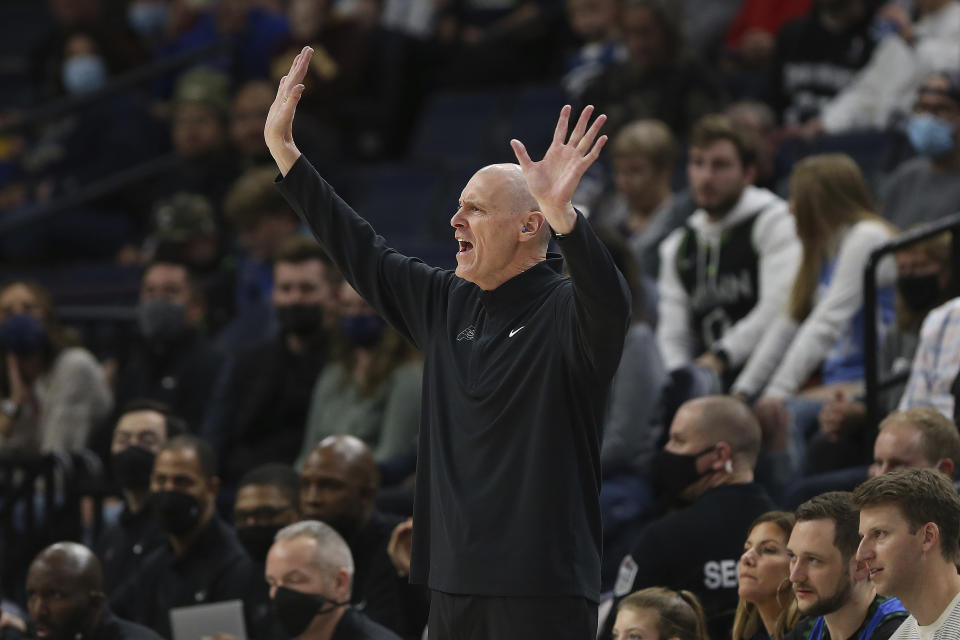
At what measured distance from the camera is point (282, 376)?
7.60 meters

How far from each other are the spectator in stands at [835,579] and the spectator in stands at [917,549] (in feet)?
1.19

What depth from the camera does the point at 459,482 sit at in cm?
382

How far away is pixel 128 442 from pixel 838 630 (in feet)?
11.2

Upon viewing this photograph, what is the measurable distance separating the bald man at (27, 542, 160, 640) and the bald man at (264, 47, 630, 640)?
A: 6.95 feet

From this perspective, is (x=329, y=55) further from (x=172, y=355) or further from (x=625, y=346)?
(x=625, y=346)

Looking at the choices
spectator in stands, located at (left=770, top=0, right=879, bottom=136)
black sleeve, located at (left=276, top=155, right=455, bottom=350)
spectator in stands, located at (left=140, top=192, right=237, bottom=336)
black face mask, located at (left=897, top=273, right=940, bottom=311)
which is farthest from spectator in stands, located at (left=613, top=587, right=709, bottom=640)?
spectator in stands, located at (left=140, top=192, right=237, bottom=336)

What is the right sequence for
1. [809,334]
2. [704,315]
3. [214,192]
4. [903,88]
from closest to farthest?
[809,334] < [704,315] < [903,88] < [214,192]

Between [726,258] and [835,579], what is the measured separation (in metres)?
2.98

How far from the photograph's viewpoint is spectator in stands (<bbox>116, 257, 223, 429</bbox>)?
26.4 ft

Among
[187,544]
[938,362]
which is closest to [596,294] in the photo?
[938,362]

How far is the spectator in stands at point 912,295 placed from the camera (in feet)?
20.6

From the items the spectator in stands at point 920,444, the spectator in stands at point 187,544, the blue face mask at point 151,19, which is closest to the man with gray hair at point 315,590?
the spectator in stands at point 187,544

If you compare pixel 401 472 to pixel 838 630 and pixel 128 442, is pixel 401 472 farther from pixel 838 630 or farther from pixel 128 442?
pixel 838 630

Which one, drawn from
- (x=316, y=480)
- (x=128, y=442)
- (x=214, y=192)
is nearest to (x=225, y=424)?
(x=128, y=442)
